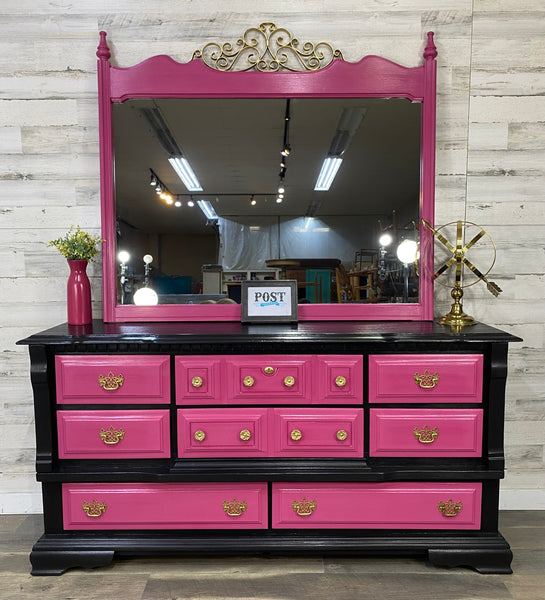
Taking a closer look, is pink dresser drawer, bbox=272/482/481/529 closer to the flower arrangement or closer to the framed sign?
the framed sign

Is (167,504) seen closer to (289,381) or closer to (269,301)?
(289,381)

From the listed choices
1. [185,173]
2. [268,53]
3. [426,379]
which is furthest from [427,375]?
[268,53]

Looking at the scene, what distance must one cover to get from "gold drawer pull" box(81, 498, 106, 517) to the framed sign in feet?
3.35

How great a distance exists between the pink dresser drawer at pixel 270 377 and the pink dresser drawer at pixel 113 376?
11.3 inches

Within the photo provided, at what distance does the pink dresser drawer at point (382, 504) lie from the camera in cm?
196

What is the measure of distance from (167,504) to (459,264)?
5.73 ft

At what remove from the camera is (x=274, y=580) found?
74.9 inches

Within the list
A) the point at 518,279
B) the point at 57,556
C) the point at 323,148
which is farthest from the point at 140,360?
the point at 518,279

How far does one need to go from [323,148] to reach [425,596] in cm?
200

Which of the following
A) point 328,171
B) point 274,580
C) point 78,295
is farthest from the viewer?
point 328,171

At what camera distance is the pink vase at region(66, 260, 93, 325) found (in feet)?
7.04

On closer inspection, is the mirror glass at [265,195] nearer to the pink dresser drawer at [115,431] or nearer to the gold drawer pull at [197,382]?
the gold drawer pull at [197,382]

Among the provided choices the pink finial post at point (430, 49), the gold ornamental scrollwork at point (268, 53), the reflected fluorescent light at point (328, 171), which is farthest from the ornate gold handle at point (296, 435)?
the pink finial post at point (430, 49)

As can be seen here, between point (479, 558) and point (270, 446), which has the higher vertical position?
point (270, 446)
